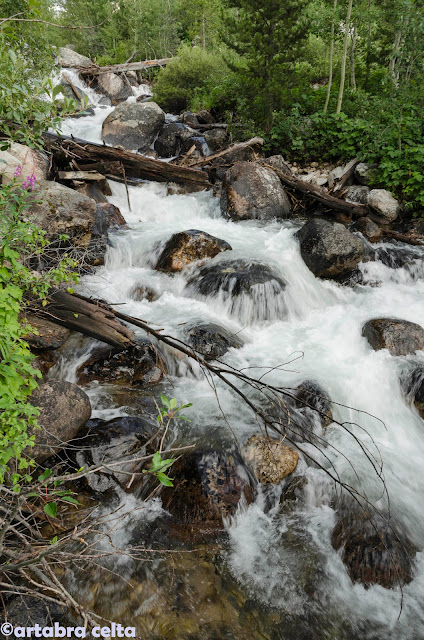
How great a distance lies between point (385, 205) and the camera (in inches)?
368

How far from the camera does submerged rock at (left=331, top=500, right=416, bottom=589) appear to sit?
10.7 ft

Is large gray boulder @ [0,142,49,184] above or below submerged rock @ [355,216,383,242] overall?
above

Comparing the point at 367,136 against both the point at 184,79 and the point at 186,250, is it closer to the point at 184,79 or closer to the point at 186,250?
the point at 186,250

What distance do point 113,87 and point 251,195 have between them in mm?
16984

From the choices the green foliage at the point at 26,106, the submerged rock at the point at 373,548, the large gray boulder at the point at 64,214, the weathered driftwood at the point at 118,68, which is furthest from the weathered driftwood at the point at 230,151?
the weathered driftwood at the point at 118,68

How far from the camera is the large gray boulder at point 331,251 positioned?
7.72 m

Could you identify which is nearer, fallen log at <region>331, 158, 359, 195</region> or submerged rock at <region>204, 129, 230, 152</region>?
fallen log at <region>331, 158, 359, 195</region>

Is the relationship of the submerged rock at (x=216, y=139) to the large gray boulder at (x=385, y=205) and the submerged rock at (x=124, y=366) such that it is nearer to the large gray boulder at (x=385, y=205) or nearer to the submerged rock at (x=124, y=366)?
the large gray boulder at (x=385, y=205)

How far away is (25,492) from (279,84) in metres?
12.8

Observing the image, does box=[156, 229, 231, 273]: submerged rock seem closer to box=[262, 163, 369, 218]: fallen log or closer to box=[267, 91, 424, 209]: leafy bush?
box=[262, 163, 369, 218]: fallen log

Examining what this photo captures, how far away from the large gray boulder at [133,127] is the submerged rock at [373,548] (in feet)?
44.2

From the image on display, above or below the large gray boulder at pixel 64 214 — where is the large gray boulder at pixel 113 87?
above

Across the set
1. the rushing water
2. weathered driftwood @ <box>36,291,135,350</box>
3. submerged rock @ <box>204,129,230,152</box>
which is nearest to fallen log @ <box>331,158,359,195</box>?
the rushing water

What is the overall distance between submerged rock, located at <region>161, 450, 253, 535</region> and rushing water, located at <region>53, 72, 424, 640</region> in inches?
6.8
